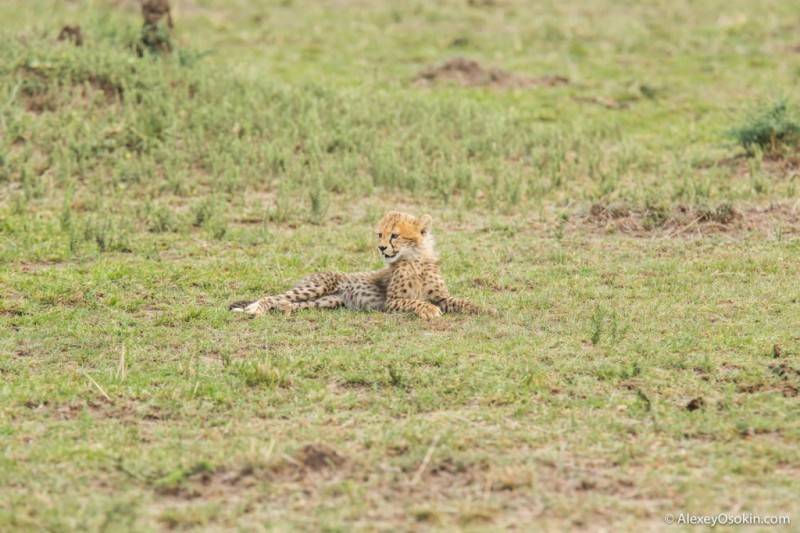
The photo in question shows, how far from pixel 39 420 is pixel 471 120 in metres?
10.1

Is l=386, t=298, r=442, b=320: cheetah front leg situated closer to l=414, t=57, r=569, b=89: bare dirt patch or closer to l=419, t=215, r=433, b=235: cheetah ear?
l=419, t=215, r=433, b=235: cheetah ear

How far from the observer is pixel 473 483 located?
6566mm

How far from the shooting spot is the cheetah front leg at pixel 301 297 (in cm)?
1008

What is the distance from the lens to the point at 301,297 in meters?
10.3

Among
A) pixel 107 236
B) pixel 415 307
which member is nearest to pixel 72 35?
pixel 107 236

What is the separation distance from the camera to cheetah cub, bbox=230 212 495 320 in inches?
395

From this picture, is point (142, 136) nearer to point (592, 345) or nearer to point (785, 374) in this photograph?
point (592, 345)

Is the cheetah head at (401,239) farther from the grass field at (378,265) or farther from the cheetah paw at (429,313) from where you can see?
the cheetah paw at (429,313)

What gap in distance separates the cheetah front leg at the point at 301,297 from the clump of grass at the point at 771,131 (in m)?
6.43

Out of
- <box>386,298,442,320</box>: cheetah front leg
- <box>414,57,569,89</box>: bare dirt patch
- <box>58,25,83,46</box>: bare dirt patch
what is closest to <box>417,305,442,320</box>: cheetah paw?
<box>386,298,442,320</box>: cheetah front leg

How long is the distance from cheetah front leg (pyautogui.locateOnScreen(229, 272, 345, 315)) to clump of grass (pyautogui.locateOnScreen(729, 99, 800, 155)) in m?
6.43

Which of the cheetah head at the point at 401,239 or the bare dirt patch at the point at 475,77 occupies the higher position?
the bare dirt patch at the point at 475,77

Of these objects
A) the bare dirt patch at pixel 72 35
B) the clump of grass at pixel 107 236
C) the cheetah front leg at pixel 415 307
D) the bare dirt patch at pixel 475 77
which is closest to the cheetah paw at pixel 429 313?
the cheetah front leg at pixel 415 307

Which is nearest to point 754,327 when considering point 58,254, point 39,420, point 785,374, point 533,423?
point 785,374
